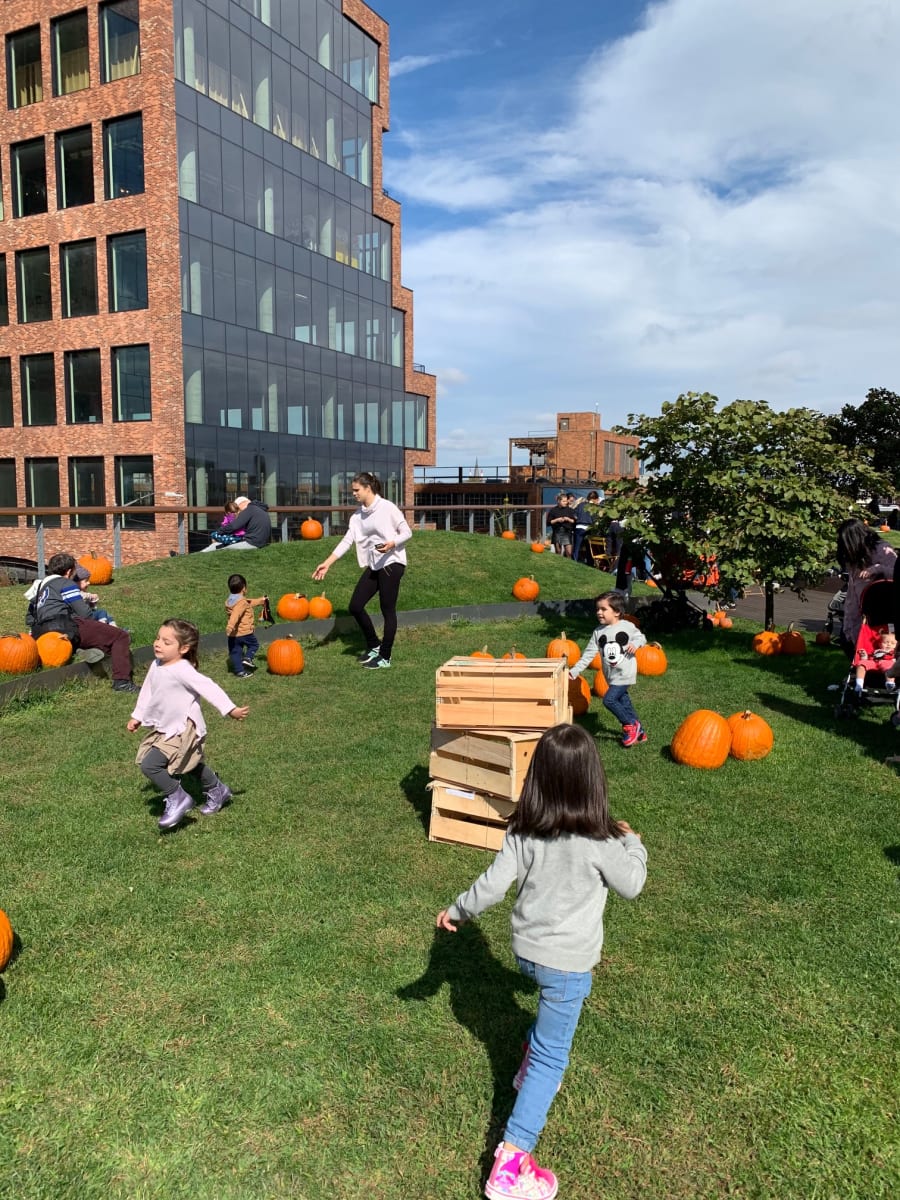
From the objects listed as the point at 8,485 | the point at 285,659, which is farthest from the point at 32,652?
the point at 8,485

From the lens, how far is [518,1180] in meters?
2.64

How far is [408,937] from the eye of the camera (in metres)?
4.16

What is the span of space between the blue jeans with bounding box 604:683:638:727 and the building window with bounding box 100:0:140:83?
33.4 metres

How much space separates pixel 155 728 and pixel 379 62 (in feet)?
150

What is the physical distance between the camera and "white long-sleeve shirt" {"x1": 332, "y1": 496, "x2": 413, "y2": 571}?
9953mm

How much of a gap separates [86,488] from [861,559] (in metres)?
31.0

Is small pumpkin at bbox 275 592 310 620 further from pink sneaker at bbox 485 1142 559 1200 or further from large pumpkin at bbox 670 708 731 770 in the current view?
pink sneaker at bbox 485 1142 559 1200

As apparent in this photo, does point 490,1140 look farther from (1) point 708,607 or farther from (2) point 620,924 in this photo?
(1) point 708,607

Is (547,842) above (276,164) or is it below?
below

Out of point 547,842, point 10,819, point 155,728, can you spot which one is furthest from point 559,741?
point 10,819

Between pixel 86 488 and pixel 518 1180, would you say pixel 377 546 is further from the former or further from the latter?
pixel 86 488

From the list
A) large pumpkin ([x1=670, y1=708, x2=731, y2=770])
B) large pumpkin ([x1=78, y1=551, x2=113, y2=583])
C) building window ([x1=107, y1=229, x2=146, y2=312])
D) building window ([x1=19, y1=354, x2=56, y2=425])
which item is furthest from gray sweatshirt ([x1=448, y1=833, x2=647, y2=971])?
building window ([x1=19, y1=354, x2=56, y2=425])

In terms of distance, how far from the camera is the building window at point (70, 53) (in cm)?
3166

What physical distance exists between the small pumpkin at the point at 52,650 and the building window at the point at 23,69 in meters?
33.0
